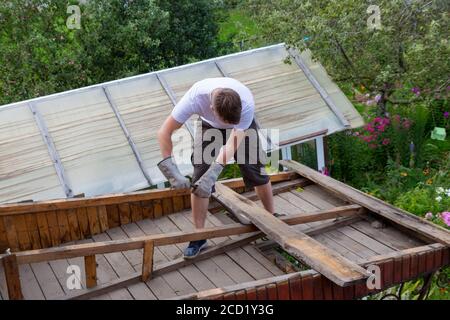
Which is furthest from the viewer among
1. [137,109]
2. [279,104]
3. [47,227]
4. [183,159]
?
[279,104]

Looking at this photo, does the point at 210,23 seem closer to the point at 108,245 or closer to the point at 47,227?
the point at 47,227

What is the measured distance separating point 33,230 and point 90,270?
978 mm

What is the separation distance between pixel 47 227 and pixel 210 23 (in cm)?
619

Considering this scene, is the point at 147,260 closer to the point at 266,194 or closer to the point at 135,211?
the point at 135,211

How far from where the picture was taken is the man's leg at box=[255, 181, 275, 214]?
4.63 m

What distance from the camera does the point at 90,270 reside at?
3.78 metres

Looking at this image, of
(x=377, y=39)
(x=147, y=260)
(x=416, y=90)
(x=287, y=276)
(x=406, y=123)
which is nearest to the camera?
(x=287, y=276)

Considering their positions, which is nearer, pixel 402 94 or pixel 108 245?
pixel 108 245

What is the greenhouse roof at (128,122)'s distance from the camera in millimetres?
6305

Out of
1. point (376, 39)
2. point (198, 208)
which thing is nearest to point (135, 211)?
point (198, 208)

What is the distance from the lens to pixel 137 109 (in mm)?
7211

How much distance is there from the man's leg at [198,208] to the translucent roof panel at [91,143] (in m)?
2.14

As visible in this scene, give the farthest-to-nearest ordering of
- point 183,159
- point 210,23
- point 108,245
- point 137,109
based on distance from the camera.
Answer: point 210,23 < point 137,109 < point 183,159 < point 108,245
